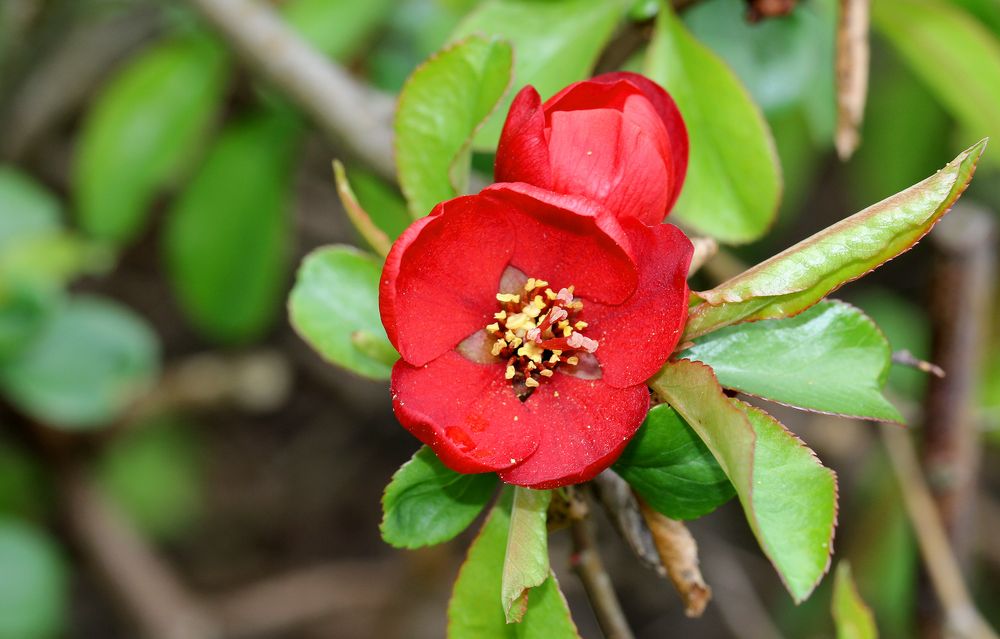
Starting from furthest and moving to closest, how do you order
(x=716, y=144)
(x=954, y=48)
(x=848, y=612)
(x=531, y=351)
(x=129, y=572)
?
(x=129, y=572) → (x=954, y=48) → (x=716, y=144) → (x=848, y=612) → (x=531, y=351)

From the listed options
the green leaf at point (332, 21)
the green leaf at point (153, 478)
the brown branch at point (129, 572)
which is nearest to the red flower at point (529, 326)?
the green leaf at point (332, 21)

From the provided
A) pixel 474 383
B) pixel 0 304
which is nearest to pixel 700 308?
pixel 474 383

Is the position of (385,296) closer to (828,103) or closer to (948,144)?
(828,103)

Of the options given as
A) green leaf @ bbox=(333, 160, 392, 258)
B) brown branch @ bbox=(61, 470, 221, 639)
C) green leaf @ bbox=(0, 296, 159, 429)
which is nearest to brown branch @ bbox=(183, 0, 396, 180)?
green leaf @ bbox=(333, 160, 392, 258)

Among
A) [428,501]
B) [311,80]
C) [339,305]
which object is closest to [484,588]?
[428,501]

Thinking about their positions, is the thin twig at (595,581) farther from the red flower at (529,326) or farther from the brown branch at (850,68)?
the brown branch at (850,68)

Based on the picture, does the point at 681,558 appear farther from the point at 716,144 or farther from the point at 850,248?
the point at 716,144
